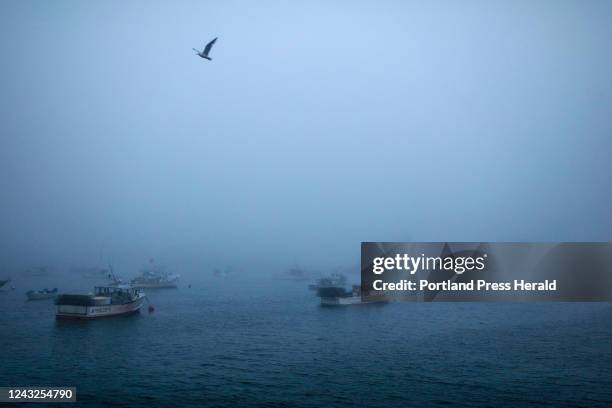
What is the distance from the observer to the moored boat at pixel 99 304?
5228 cm

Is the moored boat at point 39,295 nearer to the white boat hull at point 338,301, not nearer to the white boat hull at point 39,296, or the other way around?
the white boat hull at point 39,296

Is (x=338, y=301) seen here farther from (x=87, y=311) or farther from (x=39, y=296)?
(x=39, y=296)

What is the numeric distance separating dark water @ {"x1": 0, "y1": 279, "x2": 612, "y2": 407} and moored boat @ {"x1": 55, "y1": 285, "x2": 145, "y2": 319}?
161 cm

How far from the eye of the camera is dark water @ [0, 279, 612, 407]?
27250 mm

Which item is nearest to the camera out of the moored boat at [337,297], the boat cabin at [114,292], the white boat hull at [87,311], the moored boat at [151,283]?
the white boat hull at [87,311]

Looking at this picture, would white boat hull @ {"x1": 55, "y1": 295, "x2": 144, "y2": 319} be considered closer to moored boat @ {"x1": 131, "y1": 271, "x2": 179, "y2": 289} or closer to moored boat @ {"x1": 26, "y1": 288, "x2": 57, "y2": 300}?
moored boat @ {"x1": 26, "y1": 288, "x2": 57, "y2": 300}

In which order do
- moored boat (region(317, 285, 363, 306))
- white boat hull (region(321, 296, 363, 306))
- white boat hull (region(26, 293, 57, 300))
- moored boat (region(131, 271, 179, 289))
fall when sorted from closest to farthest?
white boat hull (region(321, 296, 363, 306))
moored boat (region(317, 285, 363, 306))
white boat hull (region(26, 293, 57, 300))
moored boat (region(131, 271, 179, 289))

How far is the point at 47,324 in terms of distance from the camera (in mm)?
49844

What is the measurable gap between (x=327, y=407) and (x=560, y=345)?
26.4 m

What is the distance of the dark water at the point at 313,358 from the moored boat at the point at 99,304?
1612 mm

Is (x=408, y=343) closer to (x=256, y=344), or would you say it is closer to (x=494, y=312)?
(x=256, y=344)

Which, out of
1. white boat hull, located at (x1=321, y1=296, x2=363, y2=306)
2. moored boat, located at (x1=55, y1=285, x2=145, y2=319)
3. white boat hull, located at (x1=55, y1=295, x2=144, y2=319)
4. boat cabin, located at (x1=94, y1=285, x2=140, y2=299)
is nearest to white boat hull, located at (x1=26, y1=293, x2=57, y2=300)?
boat cabin, located at (x1=94, y1=285, x2=140, y2=299)

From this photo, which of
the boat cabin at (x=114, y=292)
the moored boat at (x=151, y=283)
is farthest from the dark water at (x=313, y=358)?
the moored boat at (x=151, y=283)

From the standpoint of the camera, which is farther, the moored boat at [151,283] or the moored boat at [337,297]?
the moored boat at [151,283]
